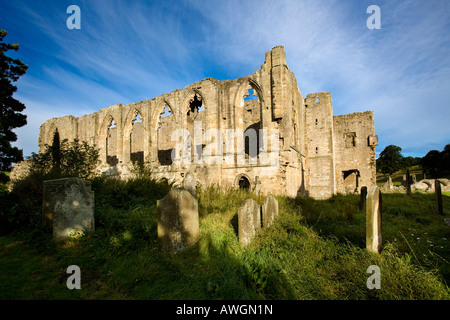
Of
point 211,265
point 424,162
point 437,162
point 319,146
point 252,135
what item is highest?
point 252,135

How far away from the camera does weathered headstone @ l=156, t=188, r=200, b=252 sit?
13.1ft

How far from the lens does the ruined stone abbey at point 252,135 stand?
12336 mm

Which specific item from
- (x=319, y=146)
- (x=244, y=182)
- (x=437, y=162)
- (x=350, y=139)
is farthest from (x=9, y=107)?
(x=437, y=162)

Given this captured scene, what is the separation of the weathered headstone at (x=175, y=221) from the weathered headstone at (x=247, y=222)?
107 centimetres

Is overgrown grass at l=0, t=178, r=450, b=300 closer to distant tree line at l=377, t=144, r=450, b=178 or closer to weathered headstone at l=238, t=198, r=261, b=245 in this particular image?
weathered headstone at l=238, t=198, r=261, b=245

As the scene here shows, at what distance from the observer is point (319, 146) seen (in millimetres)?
19219

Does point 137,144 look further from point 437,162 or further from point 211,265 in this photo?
point 437,162

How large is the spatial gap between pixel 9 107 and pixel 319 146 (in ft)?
77.6

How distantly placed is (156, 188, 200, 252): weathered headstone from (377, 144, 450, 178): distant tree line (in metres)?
46.0

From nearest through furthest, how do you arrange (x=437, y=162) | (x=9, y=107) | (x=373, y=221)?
(x=373, y=221)
(x=9, y=107)
(x=437, y=162)

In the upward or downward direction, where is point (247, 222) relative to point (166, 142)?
downward
